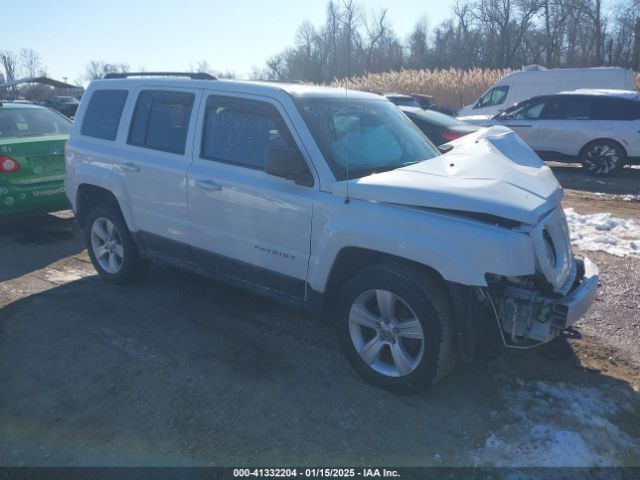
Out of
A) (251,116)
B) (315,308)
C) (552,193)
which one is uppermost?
(251,116)

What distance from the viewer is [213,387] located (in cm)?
373

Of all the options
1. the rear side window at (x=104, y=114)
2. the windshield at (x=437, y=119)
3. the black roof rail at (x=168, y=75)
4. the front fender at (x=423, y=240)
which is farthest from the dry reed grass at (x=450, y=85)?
the front fender at (x=423, y=240)

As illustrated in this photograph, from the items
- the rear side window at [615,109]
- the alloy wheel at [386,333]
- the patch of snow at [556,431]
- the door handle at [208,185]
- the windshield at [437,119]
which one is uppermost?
the rear side window at [615,109]

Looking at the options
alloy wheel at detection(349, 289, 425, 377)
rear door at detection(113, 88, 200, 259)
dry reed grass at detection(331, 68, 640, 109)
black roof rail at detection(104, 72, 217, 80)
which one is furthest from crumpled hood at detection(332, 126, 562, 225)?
dry reed grass at detection(331, 68, 640, 109)

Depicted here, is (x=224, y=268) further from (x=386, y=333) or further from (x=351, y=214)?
(x=386, y=333)

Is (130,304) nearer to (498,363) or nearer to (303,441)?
(303,441)

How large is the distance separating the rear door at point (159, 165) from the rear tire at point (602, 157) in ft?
34.2

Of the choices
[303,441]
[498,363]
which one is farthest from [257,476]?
[498,363]

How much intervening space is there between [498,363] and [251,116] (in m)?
2.63

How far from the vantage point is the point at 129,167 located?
5.02 metres

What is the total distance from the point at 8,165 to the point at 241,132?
14.2 feet

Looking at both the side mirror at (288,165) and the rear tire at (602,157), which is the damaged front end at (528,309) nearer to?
the side mirror at (288,165)

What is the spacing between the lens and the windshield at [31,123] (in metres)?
7.68

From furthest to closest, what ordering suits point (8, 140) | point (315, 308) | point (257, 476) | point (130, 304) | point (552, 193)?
point (8, 140), point (130, 304), point (315, 308), point (552, 193), point (257, 476)
